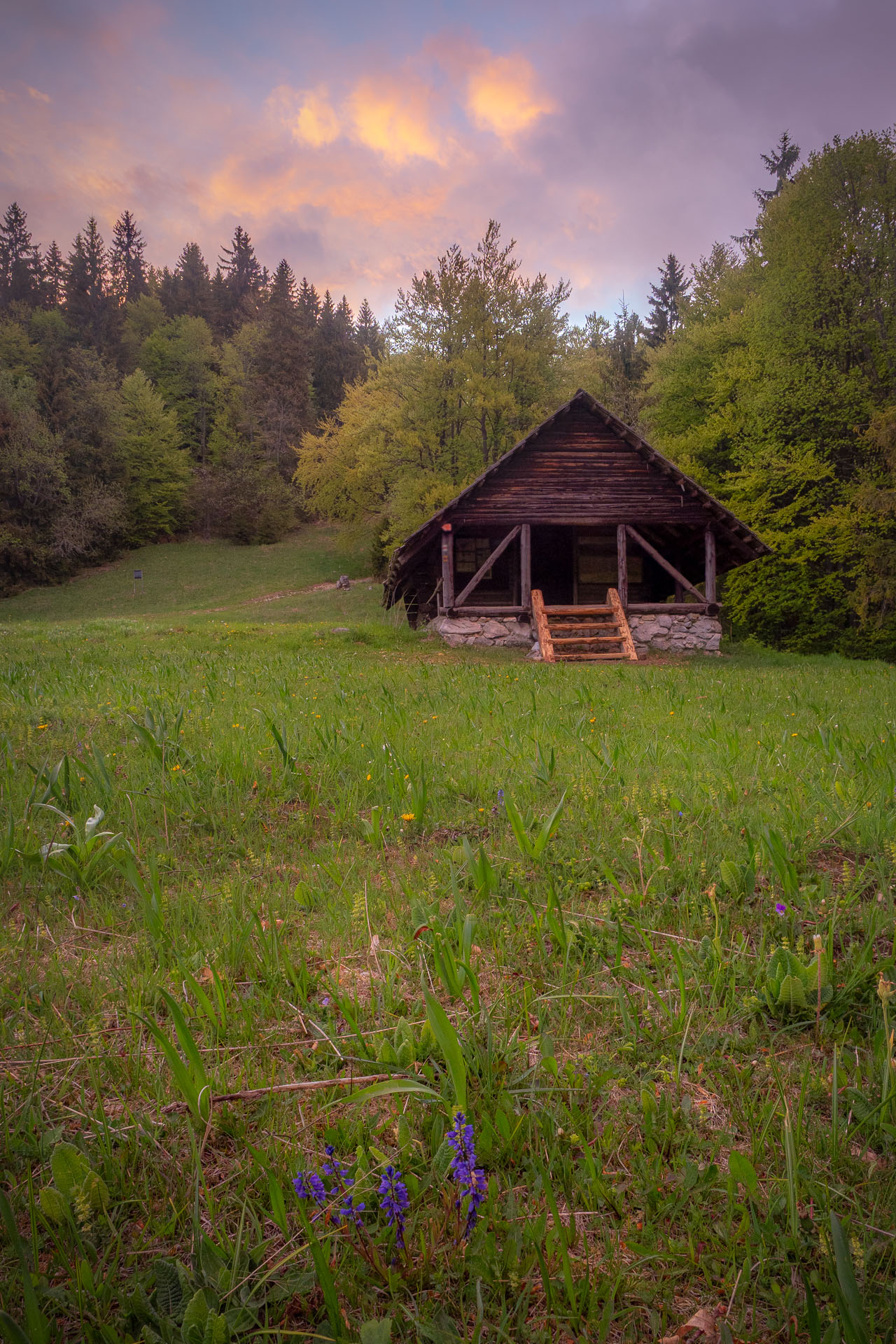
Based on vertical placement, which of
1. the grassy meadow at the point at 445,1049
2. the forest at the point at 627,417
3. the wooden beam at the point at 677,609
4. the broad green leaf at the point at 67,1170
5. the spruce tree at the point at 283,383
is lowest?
the grassy meadow at the point at 445,1049

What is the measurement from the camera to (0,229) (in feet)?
213

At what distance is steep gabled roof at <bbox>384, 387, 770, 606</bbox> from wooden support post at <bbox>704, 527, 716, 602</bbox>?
31 cm

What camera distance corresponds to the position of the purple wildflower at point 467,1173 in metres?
1.08

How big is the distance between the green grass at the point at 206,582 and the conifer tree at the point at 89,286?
30.1 metres

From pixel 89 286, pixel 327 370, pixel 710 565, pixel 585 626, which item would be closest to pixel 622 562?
pixel 710 565

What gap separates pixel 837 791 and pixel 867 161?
25.8m

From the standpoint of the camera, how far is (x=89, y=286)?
64125mm

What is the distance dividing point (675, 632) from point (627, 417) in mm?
25294

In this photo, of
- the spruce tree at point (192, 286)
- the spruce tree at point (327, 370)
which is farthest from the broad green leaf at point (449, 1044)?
the spruce tree at point (192, 286)

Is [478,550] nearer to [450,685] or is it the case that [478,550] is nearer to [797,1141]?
[450,685]

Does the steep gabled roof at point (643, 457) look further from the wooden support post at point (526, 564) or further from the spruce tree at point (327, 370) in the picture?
the spruce tree at point (327, 370)

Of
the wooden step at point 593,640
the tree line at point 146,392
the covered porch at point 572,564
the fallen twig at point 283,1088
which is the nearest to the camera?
the fallen twig at point 283,1088

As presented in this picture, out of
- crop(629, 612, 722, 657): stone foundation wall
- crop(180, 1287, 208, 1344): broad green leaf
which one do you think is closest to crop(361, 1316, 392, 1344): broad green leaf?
crop(180, 1287, 208, 1344): broad green leaf

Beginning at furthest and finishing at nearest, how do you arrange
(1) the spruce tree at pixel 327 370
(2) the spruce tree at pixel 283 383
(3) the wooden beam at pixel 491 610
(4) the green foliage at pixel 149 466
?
(1) the spruce tree at pixel 327 370 → (2) the spruce tree at pixel 283 383 → (4) the green foliage at pixel 149 466 → (3) the wooden beam at pixel 491 610
